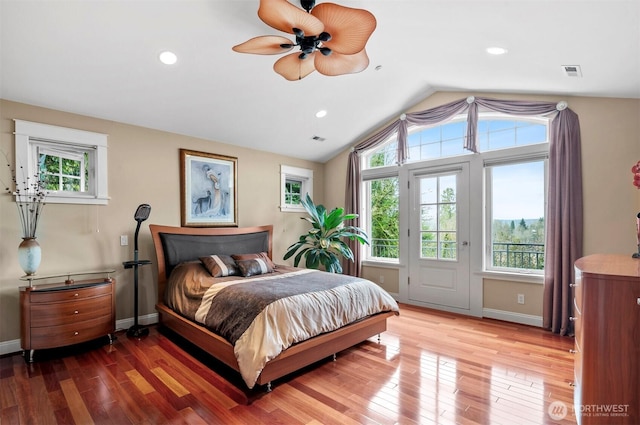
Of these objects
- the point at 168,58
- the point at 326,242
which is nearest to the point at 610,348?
the point at 326,242

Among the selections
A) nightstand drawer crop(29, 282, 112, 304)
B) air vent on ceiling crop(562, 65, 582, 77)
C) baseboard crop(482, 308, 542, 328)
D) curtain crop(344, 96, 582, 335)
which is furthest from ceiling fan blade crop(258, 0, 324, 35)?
baseboard crop(482, 308, 542, 328)

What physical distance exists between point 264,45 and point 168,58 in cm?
124

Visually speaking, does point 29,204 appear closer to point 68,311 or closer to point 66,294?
point 66,294

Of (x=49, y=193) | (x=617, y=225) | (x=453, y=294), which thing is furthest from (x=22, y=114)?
(x=617, y=225)

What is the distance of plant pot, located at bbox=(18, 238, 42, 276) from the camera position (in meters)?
2.91

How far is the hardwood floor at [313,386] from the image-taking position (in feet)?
6.90

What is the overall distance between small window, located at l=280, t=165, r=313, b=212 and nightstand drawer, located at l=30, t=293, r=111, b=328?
292cm

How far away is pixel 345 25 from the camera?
6.63ft

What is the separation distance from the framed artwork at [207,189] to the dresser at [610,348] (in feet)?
13.6

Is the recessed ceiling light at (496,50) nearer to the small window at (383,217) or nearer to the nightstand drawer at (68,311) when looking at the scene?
the small window at (383,217)

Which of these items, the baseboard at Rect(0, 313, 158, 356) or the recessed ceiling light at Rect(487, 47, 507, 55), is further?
the baseboard at Rect(0, 313, 158, 356)

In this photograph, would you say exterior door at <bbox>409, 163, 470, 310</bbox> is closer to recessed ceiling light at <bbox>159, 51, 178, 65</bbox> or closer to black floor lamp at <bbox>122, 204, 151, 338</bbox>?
recessed ceiling light at <bbox>159, 51, 178, 65</bbox>

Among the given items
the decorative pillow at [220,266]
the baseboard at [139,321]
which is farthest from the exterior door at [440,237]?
the baseboard at [139,321]

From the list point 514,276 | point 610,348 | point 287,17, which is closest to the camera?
point 610,348
